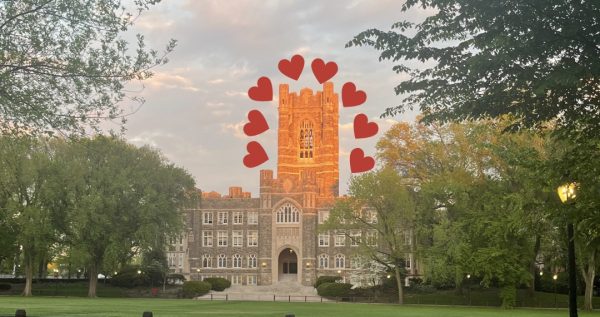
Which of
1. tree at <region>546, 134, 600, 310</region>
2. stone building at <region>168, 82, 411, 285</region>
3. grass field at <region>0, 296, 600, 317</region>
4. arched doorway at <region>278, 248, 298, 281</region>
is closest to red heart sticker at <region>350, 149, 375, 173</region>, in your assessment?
stone building at <region>168, 82, 411, 285</region>

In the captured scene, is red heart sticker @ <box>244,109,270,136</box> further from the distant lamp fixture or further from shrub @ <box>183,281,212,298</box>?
the distant lamp fixture

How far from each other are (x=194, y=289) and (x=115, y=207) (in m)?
14.1

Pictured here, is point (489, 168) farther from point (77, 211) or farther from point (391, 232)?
point (77, 211)

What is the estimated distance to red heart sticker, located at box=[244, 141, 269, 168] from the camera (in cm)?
9020

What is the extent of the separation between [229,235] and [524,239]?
51521 millimetres

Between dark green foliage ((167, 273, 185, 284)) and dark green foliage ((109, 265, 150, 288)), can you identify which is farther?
dark green foliage ((167, 273, 185, 284))

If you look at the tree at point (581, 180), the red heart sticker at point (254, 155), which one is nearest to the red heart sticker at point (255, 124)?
the red heart sticker at point (254, 155)

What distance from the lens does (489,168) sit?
5162cm

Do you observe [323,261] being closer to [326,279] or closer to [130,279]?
[326,279]

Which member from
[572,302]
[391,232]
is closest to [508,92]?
[572,302]

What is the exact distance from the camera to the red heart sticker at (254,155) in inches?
3551

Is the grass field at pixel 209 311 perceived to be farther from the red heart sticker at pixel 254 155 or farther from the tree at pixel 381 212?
the red heart sticker at pixel 254 155

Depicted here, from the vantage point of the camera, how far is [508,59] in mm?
12688

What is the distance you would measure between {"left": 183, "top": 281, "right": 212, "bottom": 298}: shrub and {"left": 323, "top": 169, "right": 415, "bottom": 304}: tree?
19.6m
